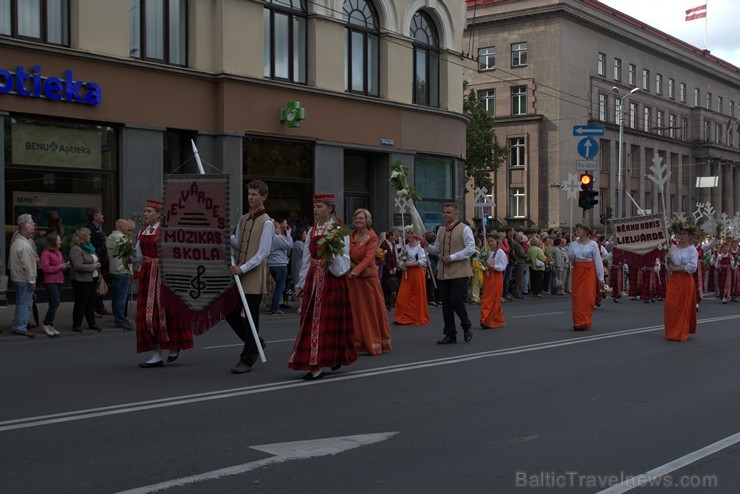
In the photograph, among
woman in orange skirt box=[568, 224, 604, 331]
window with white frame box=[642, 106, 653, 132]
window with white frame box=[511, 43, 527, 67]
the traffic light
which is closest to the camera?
woman in orange skirt box=[568, 224, 604, 331]

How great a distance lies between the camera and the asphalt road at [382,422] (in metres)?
5.73

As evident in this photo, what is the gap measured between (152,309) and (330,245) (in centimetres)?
216

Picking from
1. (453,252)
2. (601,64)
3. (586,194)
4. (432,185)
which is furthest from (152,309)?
(601,64)

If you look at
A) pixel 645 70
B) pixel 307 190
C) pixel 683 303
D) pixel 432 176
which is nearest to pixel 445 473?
pixel 683 303

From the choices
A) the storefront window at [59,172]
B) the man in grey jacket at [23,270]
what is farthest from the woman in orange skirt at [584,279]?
the storefront window at [59,172]

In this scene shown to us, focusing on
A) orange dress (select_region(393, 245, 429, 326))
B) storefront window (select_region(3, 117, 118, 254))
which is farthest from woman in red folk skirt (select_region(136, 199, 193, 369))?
storefront window (select_region(3, 117, 118, 254))

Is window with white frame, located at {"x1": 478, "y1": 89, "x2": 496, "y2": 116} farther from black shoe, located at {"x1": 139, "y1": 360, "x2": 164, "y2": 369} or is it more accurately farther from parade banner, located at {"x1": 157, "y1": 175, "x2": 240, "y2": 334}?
parade banner, located at {"x1": 157, "y1": 175, "x2": 240, "y2": 334}

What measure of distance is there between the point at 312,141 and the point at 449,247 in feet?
41.9

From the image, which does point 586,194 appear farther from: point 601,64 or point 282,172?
point 601,64

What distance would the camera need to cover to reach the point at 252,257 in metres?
9.52

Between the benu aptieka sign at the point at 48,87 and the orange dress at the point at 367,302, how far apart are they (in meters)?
10.4

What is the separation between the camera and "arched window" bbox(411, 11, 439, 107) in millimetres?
29578

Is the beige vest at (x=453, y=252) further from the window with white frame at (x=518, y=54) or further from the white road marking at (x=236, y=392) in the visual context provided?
the window with white frame at (x=518, y=54)

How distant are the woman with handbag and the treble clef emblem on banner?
18.9ft
